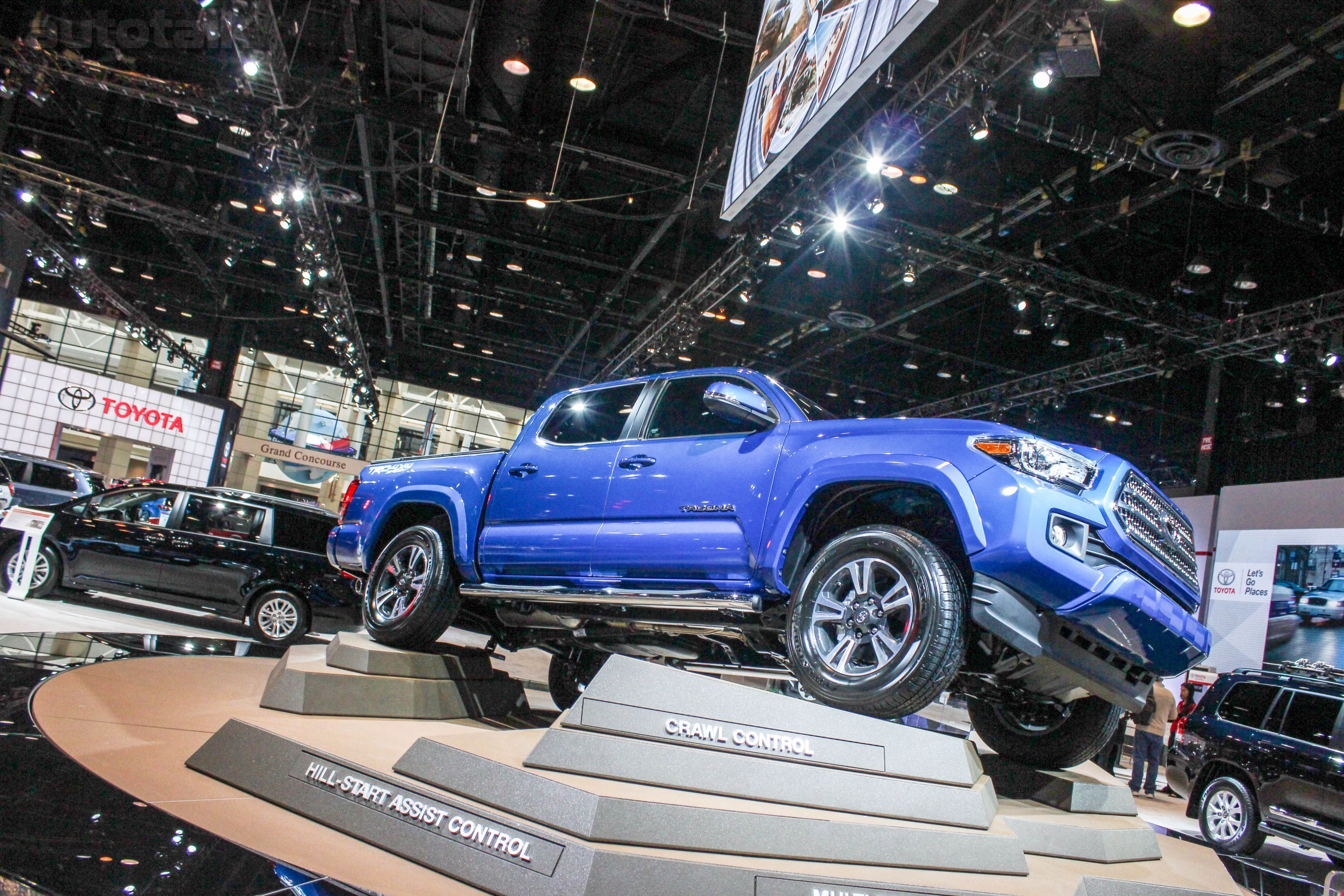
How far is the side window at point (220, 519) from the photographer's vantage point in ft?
34.0

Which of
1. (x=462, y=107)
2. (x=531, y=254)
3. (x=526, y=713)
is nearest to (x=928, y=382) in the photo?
(x=531, y=254)

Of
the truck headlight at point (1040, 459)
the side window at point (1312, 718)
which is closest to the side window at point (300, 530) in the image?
the truck headlight at point (1040, 459)

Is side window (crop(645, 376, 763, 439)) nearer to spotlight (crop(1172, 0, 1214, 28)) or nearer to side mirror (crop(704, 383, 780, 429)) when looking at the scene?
side mirror (crop(704, 383, 780, 429))

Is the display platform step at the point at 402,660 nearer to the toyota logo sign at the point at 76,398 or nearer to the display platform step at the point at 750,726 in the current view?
the display platform step at the point at 750,726

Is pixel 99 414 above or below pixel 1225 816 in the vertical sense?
above

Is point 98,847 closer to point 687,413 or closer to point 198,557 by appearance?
point 687,413

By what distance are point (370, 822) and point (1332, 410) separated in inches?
798

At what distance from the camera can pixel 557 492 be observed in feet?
15.7

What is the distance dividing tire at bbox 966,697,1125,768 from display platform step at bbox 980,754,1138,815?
0.31 feet

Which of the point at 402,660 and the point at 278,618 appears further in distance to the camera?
the point at 278,618

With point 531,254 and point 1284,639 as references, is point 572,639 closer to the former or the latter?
point 1284,639

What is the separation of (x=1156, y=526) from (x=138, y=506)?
1077 centimetres

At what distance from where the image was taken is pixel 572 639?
213 inches

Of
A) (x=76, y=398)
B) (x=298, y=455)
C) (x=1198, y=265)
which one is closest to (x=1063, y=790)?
(x=1198, y=265)
